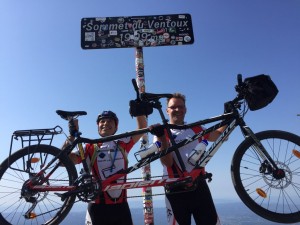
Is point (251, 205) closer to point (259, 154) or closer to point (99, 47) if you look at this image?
point (259, 154)

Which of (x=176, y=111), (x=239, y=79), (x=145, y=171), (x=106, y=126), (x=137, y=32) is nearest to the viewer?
(x=239, y=79)

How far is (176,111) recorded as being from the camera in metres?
4.47

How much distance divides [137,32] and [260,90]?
585cm

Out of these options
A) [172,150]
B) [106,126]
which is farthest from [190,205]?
[106,126]

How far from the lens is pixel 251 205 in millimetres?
3730

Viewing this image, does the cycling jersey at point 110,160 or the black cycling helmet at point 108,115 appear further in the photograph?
the black cycling helmet at point 108,115

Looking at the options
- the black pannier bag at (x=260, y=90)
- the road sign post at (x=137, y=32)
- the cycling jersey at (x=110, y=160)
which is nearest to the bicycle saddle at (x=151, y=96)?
the cycling jersey at (x=110, y=160)

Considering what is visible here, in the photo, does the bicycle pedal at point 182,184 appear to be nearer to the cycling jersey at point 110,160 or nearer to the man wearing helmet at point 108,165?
the man wearing helmet at point 108,165

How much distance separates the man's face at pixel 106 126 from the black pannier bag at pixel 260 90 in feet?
8.08

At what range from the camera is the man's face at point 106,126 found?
4.77 metres

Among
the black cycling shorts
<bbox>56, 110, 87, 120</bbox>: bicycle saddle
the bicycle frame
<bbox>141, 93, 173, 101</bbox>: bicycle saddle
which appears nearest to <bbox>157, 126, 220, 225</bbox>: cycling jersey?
the black cycling shorts

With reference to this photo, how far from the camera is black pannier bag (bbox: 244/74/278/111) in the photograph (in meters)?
3.87

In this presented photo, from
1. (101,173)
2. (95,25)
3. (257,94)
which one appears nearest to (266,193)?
(257,94)

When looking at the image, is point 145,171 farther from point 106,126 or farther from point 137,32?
point 137,32
